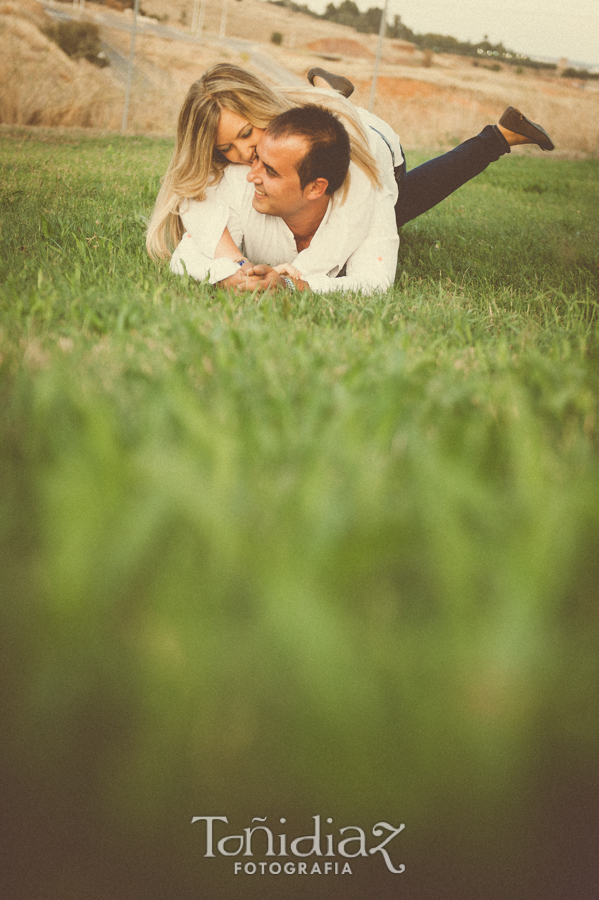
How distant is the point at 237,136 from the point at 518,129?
1539 millimetres

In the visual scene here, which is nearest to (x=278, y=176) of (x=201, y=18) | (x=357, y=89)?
(x=357, y=89)

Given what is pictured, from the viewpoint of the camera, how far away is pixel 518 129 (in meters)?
2.85

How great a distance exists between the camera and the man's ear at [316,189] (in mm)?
2064

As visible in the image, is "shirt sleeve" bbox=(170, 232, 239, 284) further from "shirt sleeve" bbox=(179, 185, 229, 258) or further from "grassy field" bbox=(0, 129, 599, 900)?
"grassy field" bbox=(0, 129, 599, 900)

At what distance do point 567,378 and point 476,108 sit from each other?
4.94 meters

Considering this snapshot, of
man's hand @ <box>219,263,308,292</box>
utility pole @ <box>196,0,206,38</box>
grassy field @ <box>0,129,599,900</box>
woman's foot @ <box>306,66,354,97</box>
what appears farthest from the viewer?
utility pole @ <box>196,0,206,38</box>

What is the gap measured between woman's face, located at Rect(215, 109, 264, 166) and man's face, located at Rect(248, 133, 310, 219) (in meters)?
0.07

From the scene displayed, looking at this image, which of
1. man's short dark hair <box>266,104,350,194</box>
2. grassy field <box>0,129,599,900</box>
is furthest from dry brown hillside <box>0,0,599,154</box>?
grassy field <box>0,129,599,900</box>

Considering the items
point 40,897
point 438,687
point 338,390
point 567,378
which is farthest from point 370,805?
point 567,378

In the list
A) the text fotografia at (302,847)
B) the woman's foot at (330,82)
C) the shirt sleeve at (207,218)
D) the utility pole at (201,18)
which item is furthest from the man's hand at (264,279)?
the utility pole at (201,18)

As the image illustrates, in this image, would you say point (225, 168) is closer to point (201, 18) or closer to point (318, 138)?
point (318, 138)

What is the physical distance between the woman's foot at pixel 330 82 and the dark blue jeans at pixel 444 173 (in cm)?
60

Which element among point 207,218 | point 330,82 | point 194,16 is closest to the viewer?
point 207,218

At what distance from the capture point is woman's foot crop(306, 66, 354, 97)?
9.71 feet
